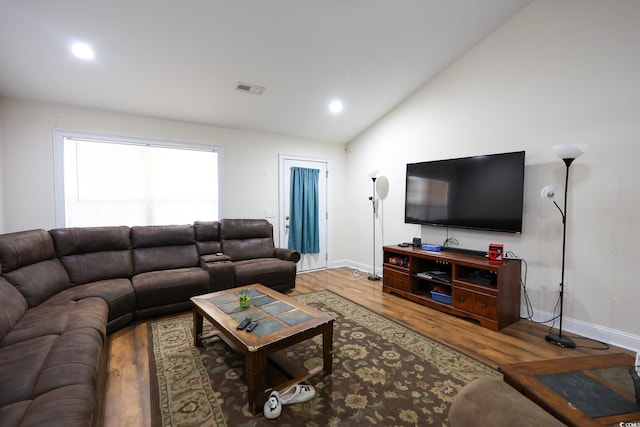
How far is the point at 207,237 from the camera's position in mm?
3969

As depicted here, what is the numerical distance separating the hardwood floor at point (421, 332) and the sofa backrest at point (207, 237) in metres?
1.20

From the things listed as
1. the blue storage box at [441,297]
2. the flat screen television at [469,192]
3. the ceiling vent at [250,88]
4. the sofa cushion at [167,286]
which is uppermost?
the ceiling vent at [250,88]

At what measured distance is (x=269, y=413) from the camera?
1640 mm

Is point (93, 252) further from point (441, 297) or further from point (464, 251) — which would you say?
point (464, 251)

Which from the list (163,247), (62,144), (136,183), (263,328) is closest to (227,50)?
(136,183)

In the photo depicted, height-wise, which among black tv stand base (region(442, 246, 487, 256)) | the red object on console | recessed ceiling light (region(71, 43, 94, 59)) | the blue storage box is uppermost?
recessed ceiling light (region(71, 43, 94, 59))

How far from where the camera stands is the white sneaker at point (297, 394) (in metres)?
1.76

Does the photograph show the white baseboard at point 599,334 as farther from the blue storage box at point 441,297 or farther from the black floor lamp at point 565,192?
the blue storage box at point 441,297

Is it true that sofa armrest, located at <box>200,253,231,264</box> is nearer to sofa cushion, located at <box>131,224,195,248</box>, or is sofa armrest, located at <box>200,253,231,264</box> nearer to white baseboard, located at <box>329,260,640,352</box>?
sofa cushion, located at <box>131,224,195,248</box>

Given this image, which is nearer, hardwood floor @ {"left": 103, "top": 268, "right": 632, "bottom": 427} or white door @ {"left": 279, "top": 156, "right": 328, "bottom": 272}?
hardwood floor @ {"left": 103, "top": 268, "right": 632, "bottom": 427}

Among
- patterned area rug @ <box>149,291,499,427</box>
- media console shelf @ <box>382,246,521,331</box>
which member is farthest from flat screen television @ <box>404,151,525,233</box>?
patterned area rug @ <box>149,291,499,427</box>

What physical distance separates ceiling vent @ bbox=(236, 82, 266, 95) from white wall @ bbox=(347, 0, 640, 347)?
2500 millimetres

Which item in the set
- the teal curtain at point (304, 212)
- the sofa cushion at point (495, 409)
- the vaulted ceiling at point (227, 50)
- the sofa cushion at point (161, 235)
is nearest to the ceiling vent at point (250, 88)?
the vaulted ceiling at point (227, 50)

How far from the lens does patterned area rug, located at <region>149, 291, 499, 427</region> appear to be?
1653mm
